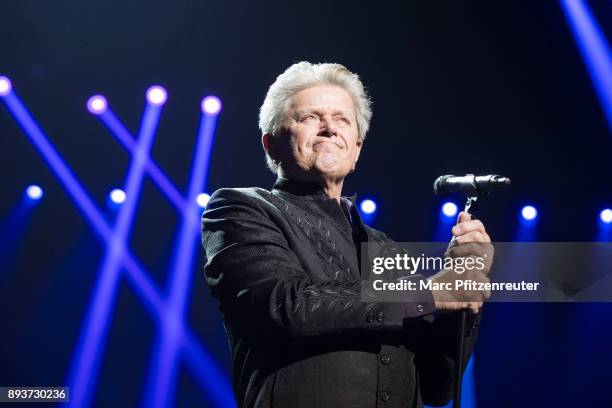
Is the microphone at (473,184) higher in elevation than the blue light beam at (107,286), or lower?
Result: lower

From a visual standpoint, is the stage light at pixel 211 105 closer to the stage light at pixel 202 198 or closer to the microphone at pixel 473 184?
the stage light at pixel 202 198

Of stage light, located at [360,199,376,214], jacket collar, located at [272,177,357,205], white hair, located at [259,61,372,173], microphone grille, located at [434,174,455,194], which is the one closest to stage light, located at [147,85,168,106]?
stage light, located at [360,199,376,214]

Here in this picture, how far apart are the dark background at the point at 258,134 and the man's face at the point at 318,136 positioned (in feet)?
9.69

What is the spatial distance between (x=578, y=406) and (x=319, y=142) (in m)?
3.89

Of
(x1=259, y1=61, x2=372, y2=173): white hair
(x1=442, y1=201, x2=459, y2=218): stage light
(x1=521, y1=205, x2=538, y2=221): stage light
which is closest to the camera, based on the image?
(x1=259, y1=61, x2=372, y2=173): white hair

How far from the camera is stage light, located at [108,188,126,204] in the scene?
528 centimetres

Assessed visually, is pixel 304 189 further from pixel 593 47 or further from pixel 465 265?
pixel 593 47

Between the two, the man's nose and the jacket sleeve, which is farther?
the man's nose

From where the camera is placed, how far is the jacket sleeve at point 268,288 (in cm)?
161

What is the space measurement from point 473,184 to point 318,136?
1.88 ft

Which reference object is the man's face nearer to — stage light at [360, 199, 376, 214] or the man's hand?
the man's hand

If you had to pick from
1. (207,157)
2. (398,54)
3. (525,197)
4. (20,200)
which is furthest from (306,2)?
(20,200)

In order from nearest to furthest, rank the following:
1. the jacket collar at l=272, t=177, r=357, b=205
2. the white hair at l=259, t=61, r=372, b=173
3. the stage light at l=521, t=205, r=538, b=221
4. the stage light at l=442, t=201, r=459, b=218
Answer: the jacket collar at l=272, t=177, r=357, b=205
the white hair at l=259, t=61, r=372, b=173
the stage light at l=521, t=205, r=538, b=221
the stage light at l=442, t=201, r=459, b=218

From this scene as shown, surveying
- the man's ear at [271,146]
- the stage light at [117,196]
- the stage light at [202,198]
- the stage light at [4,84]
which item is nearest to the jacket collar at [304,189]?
the man's ear at [271,146]
